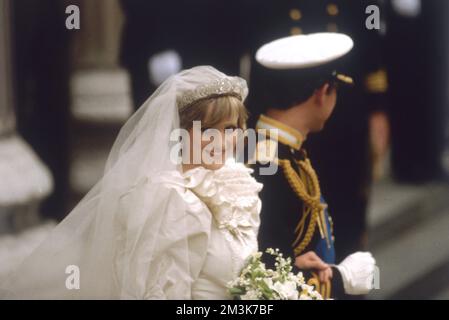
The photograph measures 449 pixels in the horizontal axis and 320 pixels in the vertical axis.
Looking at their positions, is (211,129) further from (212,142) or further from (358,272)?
(358,272)

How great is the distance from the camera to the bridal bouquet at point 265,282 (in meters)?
3.02

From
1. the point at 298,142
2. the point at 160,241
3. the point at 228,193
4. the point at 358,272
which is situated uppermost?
the point at 298,142

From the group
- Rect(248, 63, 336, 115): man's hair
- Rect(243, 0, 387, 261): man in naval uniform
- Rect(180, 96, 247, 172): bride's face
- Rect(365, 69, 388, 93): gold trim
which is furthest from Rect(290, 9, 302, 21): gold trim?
Rect(180, 96, 247, 172): bride's face

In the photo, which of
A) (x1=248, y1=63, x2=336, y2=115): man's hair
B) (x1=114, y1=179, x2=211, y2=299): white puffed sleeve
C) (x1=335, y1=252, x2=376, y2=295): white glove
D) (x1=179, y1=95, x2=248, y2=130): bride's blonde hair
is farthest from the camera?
(x1=335, y1=252, x2=376, y2=295): white glove

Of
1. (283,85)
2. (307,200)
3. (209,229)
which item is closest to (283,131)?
(283,85)

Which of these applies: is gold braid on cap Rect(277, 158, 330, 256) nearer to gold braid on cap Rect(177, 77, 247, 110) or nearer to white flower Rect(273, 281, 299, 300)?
white flower Rect(273, 281, 299, 300)

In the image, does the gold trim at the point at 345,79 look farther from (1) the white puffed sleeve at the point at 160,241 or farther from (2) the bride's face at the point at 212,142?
(1) the white puffed sleeve at the point at 160,241

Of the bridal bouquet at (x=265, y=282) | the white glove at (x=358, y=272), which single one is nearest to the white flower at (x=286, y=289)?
the bridal bouquet at (x=265, y=282)

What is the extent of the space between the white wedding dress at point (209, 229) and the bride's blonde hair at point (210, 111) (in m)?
0.16

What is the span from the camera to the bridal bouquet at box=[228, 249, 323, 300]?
3021 mm

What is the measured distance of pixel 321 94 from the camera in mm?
3490

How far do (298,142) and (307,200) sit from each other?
0.22m

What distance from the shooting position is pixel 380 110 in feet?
11.7

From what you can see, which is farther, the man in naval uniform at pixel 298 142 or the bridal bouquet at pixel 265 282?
the man in naval uniform at pixel 298 142
